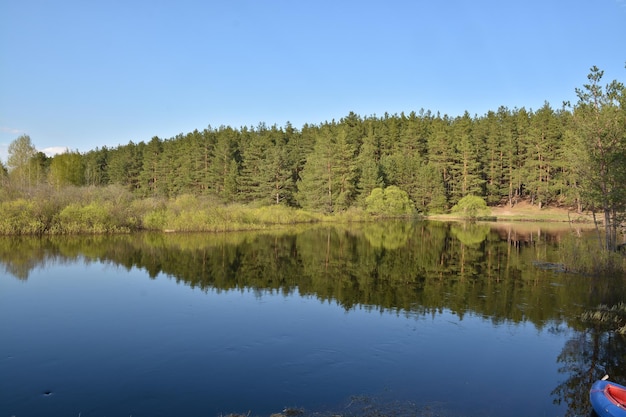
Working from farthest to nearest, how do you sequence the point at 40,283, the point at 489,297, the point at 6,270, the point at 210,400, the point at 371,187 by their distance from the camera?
1. the point at 371,187
2. the point at 6,270
3. the point at 40,283
4. the point at 489,297
5. the point at 210,400

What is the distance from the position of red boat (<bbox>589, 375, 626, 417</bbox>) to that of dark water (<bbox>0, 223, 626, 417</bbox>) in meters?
0.74

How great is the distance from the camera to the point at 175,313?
56.1ft

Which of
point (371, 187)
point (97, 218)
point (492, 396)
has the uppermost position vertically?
point (371, 187)

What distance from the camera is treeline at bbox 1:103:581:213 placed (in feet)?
228

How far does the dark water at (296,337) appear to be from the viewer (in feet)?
32.6

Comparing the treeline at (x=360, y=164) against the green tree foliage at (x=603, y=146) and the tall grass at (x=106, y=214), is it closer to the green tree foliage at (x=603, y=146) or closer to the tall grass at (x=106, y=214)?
the tall grass at (x=106, y=214)

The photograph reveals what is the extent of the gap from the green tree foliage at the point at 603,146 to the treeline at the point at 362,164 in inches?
1599

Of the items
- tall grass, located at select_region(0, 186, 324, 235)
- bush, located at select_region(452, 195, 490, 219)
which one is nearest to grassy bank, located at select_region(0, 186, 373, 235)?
tall grass, located at select_region(0, 186, 324, 235)

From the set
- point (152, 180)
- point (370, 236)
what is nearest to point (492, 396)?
point (370, 236)

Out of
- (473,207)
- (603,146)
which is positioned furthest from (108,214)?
(473,207)

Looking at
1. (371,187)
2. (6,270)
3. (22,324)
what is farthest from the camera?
(371,187)

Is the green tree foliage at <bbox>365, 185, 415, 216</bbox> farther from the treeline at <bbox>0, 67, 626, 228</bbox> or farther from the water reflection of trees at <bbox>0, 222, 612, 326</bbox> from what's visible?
the water reflection of trees at <bbox>0, 222, 612, 326</bbox>

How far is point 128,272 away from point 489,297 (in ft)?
60.9

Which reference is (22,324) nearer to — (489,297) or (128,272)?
(128,272)
